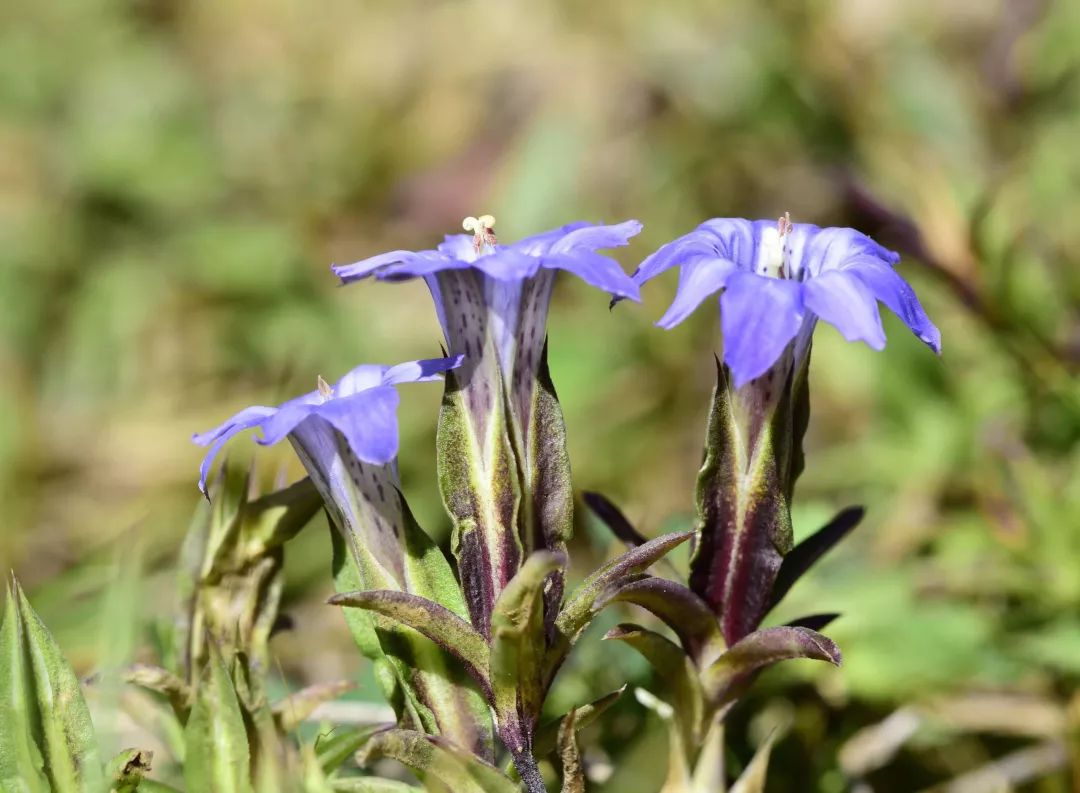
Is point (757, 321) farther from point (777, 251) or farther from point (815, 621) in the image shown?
point (815, 621)

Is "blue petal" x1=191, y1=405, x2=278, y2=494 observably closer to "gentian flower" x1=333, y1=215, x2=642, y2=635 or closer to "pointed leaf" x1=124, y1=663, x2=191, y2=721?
"gentian flower" x1=333, y1=215, x2=642, y2=635

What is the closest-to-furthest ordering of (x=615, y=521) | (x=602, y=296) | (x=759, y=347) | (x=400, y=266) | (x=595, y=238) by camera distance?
(x=759, y=347), (x=400, y=266), (x=595, y=238), (x=615, y=521), (x=602, y=296)

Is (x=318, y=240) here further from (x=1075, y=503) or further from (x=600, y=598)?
(x=600, y=598)

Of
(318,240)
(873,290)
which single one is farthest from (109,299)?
(873,290)

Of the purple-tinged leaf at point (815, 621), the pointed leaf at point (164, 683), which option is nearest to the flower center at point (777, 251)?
the purple-tinged leaf at point (815, 621)

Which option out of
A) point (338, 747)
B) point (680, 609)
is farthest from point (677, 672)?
point (338, 747)

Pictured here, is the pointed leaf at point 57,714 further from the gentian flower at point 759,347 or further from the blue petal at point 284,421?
the gentian flower at point 759,347
